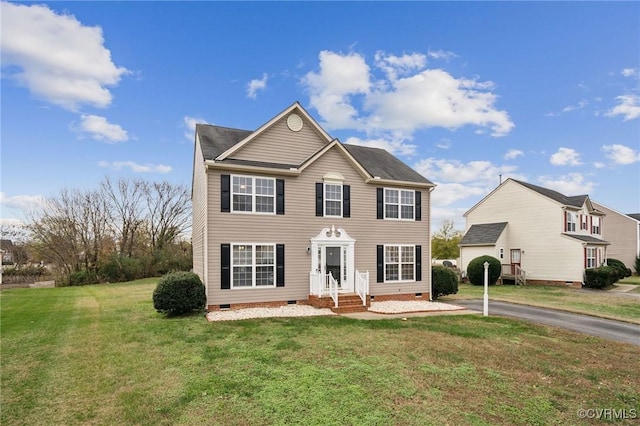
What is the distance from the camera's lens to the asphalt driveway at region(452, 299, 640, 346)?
34.0 feet

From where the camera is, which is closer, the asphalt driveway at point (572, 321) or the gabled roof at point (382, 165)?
the asphalt driveway at point (572, 321)

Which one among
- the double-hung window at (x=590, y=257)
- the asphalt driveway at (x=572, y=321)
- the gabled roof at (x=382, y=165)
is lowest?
the asphalt driveway at (x=572, y=321)

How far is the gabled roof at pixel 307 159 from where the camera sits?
1343 cm

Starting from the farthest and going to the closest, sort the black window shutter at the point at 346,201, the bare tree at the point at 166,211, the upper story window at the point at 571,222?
the bare tree at the point at 166,211 → the upper story window at the point at 571,222 → the black window shutter at the point at 346,201

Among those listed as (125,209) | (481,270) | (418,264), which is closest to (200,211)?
(418,264)

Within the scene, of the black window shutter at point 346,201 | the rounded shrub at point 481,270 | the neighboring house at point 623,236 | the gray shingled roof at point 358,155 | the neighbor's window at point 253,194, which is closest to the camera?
the neighbor's window at point 253,194

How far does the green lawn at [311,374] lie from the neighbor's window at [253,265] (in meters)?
2.54

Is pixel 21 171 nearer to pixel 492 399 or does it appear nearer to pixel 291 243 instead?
pixel 291 243

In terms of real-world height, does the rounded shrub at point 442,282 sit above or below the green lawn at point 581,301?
above

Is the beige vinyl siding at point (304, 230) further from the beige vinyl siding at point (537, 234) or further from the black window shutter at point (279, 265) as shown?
the beige vinyl siding at point (537, 234)

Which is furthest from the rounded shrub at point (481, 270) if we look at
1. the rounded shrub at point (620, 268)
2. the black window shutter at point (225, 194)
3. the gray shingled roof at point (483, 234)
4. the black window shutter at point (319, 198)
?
the black window shutter at point (225, 194)

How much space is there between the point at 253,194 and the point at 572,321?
12.5m

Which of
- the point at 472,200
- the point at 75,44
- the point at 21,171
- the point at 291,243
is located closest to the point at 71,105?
the point at 21,171

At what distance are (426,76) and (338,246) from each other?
33.3 ft
